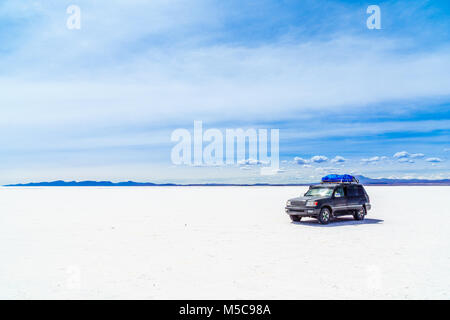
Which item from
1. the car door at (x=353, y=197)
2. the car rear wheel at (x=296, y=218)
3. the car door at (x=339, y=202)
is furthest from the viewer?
the car door at (x=353, y=197)

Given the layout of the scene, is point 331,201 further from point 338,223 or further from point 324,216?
point 338,223

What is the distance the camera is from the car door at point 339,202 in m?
18.5

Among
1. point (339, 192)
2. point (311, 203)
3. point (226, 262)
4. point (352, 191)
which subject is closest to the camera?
point (226, 262)

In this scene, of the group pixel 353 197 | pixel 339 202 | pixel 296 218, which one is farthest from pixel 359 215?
pixel 296 218

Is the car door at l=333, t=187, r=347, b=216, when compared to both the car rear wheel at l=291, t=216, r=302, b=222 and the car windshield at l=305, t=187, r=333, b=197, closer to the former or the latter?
the car windshield at l=305, t=187, r=333, b=197

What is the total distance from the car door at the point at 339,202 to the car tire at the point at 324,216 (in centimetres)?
51

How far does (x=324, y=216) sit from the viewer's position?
58.5ft

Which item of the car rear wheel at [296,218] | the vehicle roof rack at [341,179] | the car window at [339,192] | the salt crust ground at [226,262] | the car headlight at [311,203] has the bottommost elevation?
the salt crust ground at [226,262]

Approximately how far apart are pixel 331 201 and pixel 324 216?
0.90 meters

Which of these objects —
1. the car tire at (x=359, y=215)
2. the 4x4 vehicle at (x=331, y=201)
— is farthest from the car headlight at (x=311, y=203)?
the car tire at (x=359, y=215)

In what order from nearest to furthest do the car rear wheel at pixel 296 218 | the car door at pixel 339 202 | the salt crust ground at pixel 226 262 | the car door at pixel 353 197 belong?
the salt crust ground at pixel 226 262 → the car door at pixel 339 202 → the car rear wheel at pixel 296 218 → the car door at pixel 353 197

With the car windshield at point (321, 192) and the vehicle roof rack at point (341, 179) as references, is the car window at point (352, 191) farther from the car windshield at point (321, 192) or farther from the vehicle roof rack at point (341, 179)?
the car windshield at point (321, 192)

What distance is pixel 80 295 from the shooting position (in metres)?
6.83

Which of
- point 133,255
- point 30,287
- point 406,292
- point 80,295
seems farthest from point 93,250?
point 406,292
